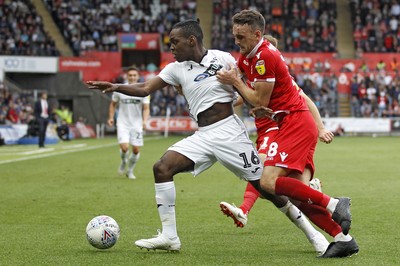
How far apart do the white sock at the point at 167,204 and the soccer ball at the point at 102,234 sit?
1.78ft

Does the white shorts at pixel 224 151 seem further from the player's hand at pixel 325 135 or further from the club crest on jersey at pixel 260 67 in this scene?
the club crest on jersey at pixel 260 67

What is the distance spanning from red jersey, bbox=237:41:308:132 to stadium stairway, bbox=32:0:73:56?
139 ft

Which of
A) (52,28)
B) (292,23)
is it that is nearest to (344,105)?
(292,23)

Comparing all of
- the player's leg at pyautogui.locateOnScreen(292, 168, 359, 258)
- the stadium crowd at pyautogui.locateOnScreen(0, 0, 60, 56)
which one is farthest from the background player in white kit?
the stadium crowd at pyautogui.locateOnScreen(0, 0, 60, 56)

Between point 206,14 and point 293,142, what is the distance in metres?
47.1

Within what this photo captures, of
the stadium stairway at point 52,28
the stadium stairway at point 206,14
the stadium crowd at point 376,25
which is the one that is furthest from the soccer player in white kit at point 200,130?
the stadium stairway at point 206,14

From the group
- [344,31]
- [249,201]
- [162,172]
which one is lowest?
[344,31]

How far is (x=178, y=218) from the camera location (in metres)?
11.2

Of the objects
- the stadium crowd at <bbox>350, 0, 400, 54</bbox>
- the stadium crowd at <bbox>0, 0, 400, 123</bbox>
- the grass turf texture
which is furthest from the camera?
the stadium crowd at <bbox>350, 0, 400, 54</bbox>

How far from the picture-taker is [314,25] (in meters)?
52.2

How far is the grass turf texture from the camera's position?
319 inches

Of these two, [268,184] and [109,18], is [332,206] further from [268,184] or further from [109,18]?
[109,18]

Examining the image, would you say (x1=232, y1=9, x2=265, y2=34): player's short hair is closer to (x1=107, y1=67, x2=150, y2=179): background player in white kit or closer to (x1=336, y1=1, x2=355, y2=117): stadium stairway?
(x1=107, y1=67, x2=150, y2=179): background player in white kit

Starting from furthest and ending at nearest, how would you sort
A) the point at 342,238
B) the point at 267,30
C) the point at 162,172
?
1. the point at 267,30
2. the point at 162,172
3. the point at 342,238
